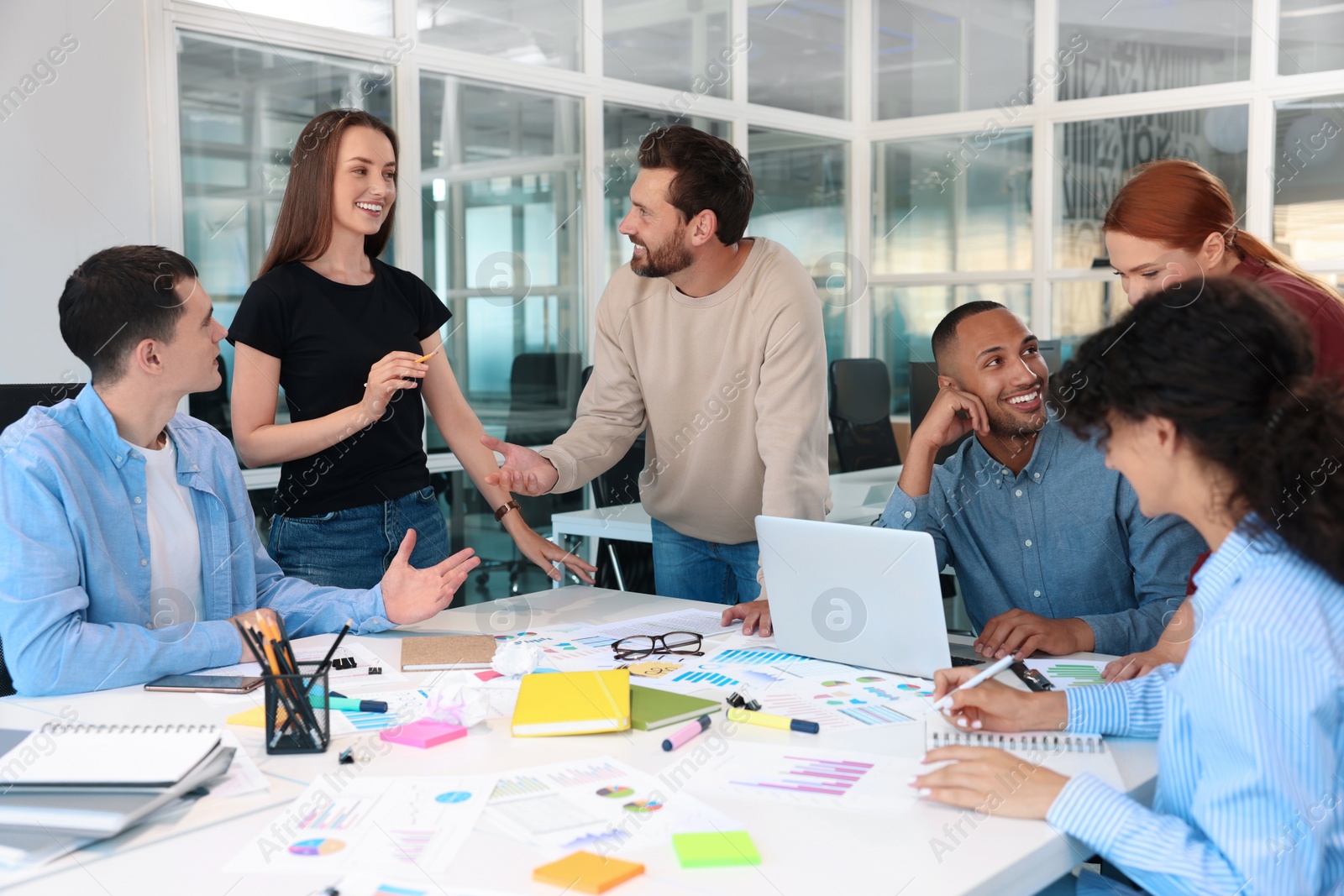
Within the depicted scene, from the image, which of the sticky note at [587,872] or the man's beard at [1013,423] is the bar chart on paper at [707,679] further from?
the man's beard at [1013,423]

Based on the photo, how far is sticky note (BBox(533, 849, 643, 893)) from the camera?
1086 mm

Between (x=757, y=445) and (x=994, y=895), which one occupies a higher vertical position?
(x=757, y=445)

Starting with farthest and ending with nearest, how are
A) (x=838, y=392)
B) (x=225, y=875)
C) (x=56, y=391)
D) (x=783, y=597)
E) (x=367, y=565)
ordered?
1. (x=838, y=392)
2. (x=367, y=565)
3. (x=56, y=391)
4. (x=783, y=597)
5. (x=225, y=875)

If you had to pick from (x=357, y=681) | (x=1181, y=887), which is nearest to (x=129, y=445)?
(x=357, y=681)

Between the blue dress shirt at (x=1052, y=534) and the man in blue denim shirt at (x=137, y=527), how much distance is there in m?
1.00

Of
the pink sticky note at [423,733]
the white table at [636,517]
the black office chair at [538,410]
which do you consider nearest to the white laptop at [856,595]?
the pink sticky note at [423,733]

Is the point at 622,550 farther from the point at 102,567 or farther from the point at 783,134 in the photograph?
the point at 783,134

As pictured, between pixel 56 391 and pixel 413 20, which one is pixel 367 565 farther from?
→ pixel 413 20

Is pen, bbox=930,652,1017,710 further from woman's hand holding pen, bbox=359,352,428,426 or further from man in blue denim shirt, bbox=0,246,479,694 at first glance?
woman's hand holding pen, bbox=359,352,428,426

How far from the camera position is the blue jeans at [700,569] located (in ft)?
8.99

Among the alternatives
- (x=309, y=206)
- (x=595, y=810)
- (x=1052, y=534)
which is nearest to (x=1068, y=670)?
(x=1052, y=534)

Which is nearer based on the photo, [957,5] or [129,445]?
[129,445]

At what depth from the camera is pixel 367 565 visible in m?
2.55

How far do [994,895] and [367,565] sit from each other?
1736mm
